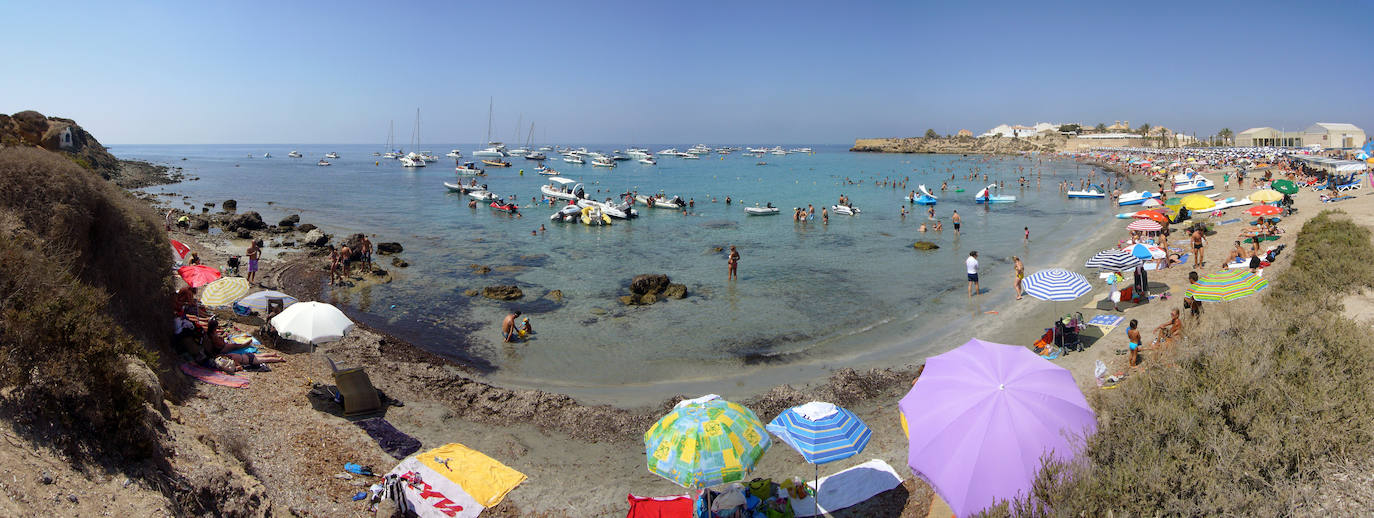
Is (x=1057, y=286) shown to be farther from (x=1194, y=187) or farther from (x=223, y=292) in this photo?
(x=1194, y=187)

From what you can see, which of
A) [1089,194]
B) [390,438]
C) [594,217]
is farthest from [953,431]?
[1089,194]

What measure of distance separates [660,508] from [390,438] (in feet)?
17.3

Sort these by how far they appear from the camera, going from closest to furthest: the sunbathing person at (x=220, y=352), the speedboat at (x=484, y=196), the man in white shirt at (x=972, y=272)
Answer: the sunbathing person at (x=220, y=352) → the man in white shirt at (x=972, y=272) → the speedboat at (x=484, y=196)

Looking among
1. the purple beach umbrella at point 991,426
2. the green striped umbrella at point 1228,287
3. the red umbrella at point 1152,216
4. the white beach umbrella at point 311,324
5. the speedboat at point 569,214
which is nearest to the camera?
the purple beach umbrella at point 991,426

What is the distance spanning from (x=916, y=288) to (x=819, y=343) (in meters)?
7.37

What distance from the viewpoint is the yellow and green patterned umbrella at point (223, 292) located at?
14.6 meters

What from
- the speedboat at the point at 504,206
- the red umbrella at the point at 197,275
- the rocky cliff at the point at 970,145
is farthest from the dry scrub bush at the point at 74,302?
the rocky cliff at the point at 970,145

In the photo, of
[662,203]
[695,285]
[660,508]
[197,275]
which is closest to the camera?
[660,508]

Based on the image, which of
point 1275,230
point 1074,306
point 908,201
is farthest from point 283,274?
point 908,201

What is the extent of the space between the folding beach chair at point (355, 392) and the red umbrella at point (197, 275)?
6.60m

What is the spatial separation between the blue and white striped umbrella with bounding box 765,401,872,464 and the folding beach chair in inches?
305

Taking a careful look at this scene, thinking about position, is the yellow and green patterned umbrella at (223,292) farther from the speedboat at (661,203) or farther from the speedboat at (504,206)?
the speedboat at (661,203)

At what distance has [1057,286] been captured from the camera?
50.7 feet

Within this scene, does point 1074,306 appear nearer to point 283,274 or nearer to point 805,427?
point 805,427
